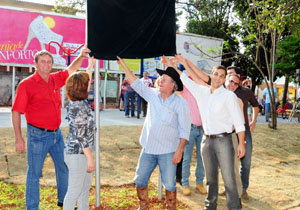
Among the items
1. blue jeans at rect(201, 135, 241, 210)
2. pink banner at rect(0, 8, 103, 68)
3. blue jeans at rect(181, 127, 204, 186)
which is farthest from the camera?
pink banner at rect(0, 8, 103, 68)

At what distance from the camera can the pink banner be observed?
13.9 m

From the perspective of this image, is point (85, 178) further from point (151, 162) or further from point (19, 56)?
point (19, 56)

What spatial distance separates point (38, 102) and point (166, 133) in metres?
1.73

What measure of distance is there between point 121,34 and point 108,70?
1334 centimetres

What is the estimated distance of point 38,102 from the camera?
12.1 feet

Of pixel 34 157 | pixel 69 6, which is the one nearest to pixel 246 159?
pixel 34 157

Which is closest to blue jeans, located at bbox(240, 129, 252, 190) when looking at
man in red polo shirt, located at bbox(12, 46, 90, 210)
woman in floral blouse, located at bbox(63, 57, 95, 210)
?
woman in floral blouse, located at bbox(63, 57, 95, 210)

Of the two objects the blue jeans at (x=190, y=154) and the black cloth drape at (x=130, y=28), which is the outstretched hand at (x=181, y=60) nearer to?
the black cloth drape at (x=130, y=28)

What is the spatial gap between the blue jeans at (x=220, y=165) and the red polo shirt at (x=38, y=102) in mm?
2129

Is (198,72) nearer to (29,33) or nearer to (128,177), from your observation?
(128,177)

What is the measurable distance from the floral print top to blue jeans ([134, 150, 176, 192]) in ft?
3.00

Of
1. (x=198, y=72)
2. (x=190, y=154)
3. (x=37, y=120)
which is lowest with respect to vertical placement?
(x=190, y=154)

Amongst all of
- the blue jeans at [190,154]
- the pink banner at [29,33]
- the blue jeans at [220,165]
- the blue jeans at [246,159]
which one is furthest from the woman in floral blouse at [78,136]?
the pink banner at [29,33]

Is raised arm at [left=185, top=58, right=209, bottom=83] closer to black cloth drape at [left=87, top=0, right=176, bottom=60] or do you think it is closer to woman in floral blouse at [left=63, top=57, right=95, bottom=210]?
black cloth drape at [left=87, top=0, right=176, bottom=60]
